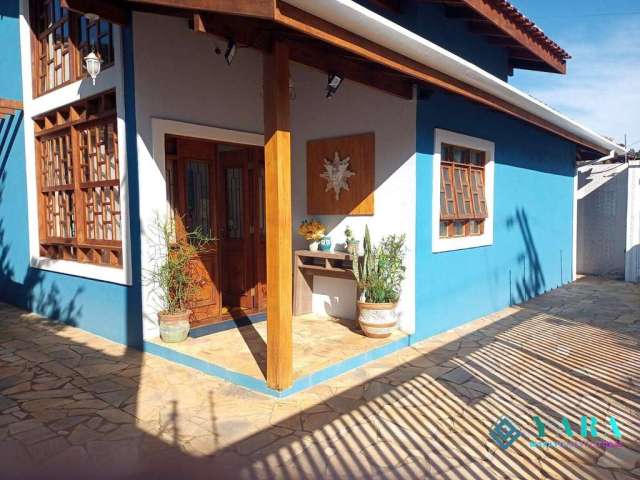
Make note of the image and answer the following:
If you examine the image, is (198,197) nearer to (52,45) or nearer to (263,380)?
(263,380)

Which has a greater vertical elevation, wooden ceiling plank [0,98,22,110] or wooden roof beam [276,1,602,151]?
wooden ceiling plank [0,98,22,110]

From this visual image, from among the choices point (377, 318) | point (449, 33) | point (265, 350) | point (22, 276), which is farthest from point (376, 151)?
point (22, 276)

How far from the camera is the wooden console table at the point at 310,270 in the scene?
608 centimetres

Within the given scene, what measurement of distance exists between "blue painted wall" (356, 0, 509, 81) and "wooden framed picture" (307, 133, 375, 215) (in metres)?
1.55

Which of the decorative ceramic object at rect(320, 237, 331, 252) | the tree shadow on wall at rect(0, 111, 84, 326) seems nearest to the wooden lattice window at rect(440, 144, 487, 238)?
the decorative ceramic object at rect(320, 237, 331, 252)

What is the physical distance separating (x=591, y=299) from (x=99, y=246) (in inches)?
329

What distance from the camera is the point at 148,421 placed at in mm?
3709

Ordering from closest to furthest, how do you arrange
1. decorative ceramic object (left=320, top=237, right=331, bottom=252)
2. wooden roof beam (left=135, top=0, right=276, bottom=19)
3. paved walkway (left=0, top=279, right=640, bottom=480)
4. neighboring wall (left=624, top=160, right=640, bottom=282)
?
paved walkway (left=0, top=279, right=640, bottom=480), wooden roof beam (left=135, top=0, right=276, bottom=19), decorative ceramic object (left=320, top=237, right=331, bottom=252), neighboring wall (left=624, top=160, right=640, bottom=282)

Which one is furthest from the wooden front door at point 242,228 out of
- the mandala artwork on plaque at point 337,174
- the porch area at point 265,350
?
the mandala artwork on plaque at point 337,174

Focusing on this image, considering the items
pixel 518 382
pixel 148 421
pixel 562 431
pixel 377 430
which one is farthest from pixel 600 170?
pixel 148 421

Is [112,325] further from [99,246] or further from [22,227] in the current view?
[22,227]

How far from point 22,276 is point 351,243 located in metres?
5.58

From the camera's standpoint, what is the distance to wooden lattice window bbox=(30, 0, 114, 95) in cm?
568

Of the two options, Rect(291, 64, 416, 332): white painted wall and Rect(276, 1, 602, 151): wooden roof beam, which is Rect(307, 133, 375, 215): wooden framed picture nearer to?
Rect(291, 64, 416, 332): white painted wall
